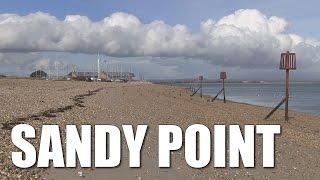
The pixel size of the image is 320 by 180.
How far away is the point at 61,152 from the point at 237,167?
4.00 meters

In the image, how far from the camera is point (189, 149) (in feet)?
38.7

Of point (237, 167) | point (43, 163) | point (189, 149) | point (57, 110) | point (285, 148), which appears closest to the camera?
point (43, 163)

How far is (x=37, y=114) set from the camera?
17.4 meters

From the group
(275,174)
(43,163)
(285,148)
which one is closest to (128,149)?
(43,163)

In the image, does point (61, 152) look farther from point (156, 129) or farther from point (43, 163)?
point (156, 129)

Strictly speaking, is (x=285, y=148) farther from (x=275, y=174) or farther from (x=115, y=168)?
(x=115, y=168)

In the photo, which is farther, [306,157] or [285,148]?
[285,148]

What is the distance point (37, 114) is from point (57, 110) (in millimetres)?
2174

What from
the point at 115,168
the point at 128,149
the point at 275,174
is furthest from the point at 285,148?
the point at 115,168

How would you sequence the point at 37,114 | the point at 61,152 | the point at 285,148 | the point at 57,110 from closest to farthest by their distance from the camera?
the point at 61,152
the point at 285,148
the point at 37,114
the point at 57,110

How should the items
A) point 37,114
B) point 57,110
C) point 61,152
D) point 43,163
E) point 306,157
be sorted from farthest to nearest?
point 57,110
point 37,114
point 306,157
point 61,152
point 43,163

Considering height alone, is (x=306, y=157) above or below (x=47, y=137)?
below

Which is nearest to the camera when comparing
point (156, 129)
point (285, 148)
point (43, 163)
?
point (43, 163)

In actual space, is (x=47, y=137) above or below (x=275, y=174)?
above
